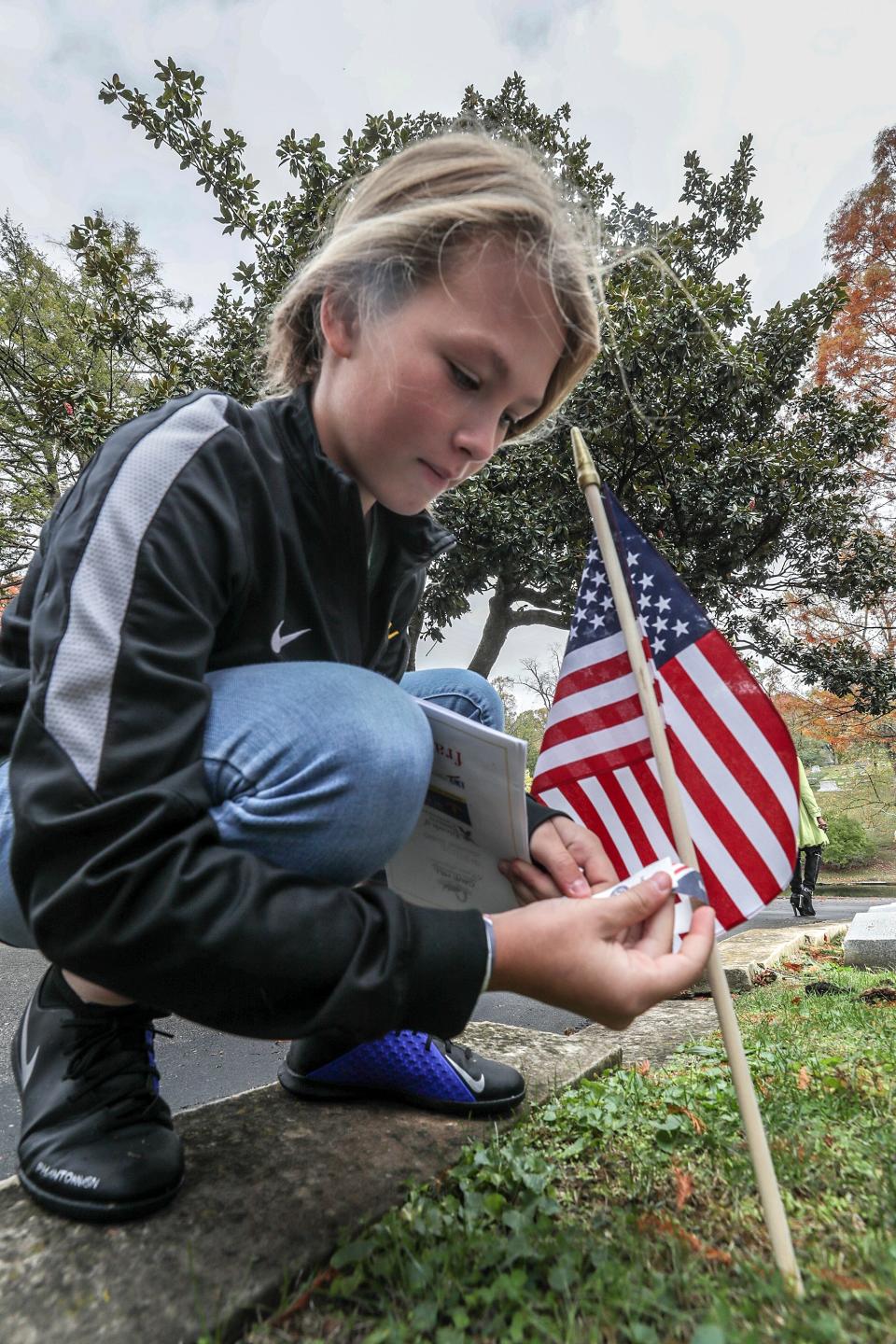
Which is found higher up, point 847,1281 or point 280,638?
point 280,638

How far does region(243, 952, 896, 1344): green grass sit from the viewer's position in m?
0.85

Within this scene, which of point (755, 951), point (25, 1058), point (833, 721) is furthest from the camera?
point (833, 721)

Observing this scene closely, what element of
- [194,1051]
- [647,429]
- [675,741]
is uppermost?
[647,429]

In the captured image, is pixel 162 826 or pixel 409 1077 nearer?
pixel 162 826

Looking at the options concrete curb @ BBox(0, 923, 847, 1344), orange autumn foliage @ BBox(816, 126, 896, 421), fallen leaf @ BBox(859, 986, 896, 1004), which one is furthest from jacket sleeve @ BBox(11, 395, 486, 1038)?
orange autumn foliage @ BBox(816, 126, 896, 421)

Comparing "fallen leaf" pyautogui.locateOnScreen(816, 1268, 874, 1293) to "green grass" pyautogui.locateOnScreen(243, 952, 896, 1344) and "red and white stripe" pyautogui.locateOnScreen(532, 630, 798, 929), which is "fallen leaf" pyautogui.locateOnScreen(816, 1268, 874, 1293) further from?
"red and white stripe" pyautogui.locateOnScreen(532, 630, 798, 929)

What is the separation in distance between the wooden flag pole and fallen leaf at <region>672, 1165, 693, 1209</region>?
136 millimetres

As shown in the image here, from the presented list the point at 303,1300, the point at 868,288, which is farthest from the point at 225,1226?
the point at 868,288

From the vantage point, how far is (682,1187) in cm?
117

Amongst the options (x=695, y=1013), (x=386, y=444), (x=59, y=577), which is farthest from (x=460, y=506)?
(x=59, y=577)

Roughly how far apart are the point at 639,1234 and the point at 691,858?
0.48 meters

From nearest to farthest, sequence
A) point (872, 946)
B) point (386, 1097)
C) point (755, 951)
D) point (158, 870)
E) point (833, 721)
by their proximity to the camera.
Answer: point (158, 870) → point (386, 1097) → point (872, 946) → point (755, 951) → point (833, 721)

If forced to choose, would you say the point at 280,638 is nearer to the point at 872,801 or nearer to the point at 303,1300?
the point at 303,1300

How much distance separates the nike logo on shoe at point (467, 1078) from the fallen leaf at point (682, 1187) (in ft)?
1.27
